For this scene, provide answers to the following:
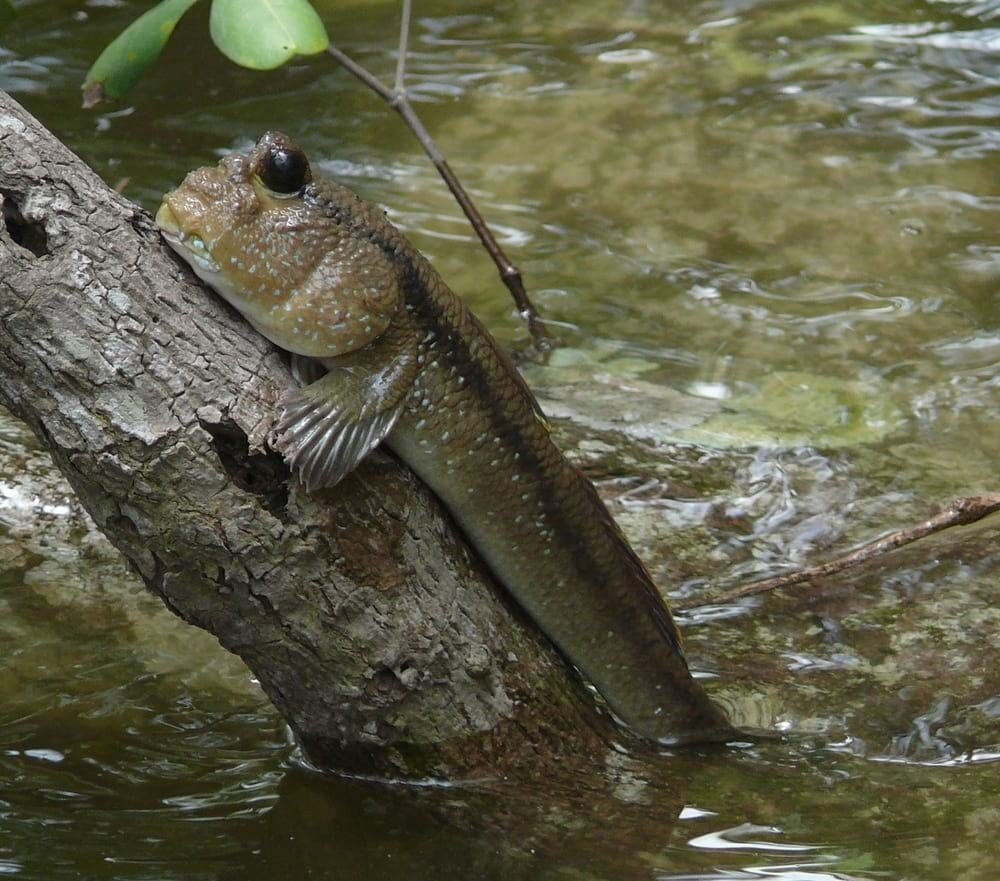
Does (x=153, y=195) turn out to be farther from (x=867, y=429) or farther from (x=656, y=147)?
(x=867, y=429)

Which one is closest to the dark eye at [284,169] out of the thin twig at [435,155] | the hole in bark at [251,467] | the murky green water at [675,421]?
the hole in bark at [251,467]

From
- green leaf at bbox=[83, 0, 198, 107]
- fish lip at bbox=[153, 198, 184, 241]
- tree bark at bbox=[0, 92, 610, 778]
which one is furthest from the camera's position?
green leaf at bbox=[83, 0, 198, 107]

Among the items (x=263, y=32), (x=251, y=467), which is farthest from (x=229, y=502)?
(x=263, y=32)

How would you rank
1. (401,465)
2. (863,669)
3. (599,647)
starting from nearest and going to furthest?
(401,465), (599,647), (863,669)

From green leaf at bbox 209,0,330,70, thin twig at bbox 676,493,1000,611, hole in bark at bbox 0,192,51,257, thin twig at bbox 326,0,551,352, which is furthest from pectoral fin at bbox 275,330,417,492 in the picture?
thin twig at bbox 326,0,551,352

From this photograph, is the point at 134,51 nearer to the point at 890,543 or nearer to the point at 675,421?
the point at 675,421

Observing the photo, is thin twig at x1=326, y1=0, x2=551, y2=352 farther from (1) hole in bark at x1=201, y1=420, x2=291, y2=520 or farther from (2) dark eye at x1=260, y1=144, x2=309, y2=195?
(1) hole in bark at x1=201, y1=420, x2=291, y2=520

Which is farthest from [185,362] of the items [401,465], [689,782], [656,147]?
[656,147]
